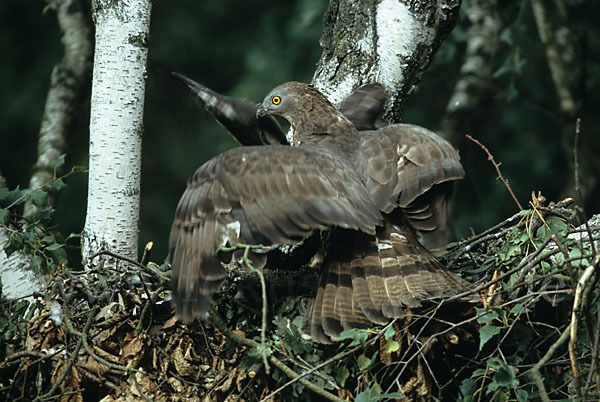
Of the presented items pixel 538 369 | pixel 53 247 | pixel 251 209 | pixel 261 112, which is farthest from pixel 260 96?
pixel 538 369

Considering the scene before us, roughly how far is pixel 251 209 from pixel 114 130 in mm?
932

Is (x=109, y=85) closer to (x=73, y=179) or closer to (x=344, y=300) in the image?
(x=344, y=300)

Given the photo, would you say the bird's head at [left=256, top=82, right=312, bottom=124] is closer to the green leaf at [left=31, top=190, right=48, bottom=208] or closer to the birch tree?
the green leaf at [left=31, top=190, right=48, bottom=208]

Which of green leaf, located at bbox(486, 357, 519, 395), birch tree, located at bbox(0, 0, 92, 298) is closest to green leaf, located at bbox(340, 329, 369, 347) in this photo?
green leaf, located at bbox(486, 357, 519, 395)

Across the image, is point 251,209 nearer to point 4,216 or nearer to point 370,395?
point 370,395

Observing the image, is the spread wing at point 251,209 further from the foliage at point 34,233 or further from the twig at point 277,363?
the foliage at point 34,233

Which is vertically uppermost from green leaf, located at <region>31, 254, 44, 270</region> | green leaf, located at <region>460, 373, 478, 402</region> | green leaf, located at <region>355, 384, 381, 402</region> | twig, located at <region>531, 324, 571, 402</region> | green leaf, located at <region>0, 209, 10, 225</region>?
green leaf, located at <region>0, 209, 10, 225</region>

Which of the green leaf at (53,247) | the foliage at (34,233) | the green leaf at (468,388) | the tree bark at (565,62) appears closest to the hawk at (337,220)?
the green leaf at (468,388)

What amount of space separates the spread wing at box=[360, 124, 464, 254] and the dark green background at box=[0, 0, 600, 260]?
8.01ft

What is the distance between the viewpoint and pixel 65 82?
17.0 ft

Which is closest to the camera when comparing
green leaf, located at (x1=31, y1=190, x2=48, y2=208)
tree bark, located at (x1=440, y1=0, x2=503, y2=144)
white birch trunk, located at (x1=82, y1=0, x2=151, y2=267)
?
white birch trunk, located at (x1=82, y1=0, x2=151, y2=267)

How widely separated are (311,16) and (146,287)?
13.2 feet

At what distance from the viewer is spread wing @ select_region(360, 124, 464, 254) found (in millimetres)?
3268

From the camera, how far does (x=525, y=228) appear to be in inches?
126
